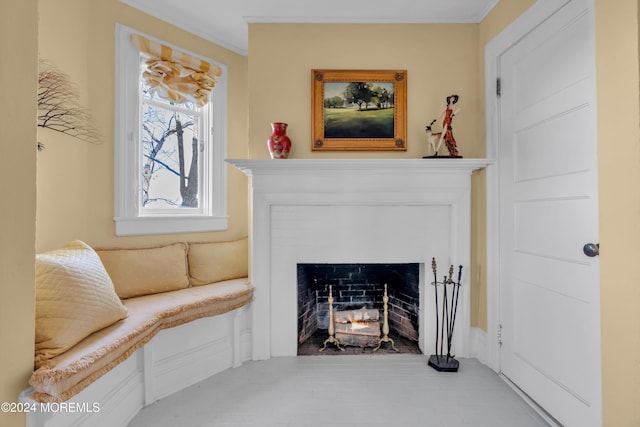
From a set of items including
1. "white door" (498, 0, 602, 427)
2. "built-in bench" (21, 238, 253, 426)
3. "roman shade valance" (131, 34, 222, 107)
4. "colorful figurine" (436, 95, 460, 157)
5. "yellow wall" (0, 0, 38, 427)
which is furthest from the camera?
"roman shade valance" (131, 34, 222, 107)

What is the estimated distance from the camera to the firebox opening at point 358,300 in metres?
2.57

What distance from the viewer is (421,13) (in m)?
2.41

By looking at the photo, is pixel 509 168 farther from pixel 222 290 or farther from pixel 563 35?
pixel 222 290

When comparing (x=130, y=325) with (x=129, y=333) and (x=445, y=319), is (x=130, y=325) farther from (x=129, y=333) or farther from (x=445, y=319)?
(x=445, y=319)

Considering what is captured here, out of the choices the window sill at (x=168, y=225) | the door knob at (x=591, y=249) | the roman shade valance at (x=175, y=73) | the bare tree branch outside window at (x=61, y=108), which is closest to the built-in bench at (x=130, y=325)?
the window sill at (x=168, y=225)

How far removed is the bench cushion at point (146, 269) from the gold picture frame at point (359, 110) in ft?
4.36

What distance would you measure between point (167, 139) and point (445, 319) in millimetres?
2551

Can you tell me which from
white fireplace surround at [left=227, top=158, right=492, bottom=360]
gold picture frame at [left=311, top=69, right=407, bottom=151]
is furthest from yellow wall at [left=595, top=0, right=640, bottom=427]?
gold picture frame at [left=311, top=69, right=407, bottom=151]

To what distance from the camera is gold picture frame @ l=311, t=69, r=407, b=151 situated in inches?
97.8

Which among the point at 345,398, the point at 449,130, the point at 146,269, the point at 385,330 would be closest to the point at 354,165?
the point at 449,130

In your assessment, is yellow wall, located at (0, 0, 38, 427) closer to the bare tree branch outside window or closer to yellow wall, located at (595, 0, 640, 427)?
the bare tree branch outside window

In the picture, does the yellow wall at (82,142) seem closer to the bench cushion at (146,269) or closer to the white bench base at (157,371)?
the bench cushion at (146,269)

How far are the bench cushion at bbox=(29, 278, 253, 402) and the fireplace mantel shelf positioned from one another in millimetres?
881

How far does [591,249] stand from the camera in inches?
56.0
